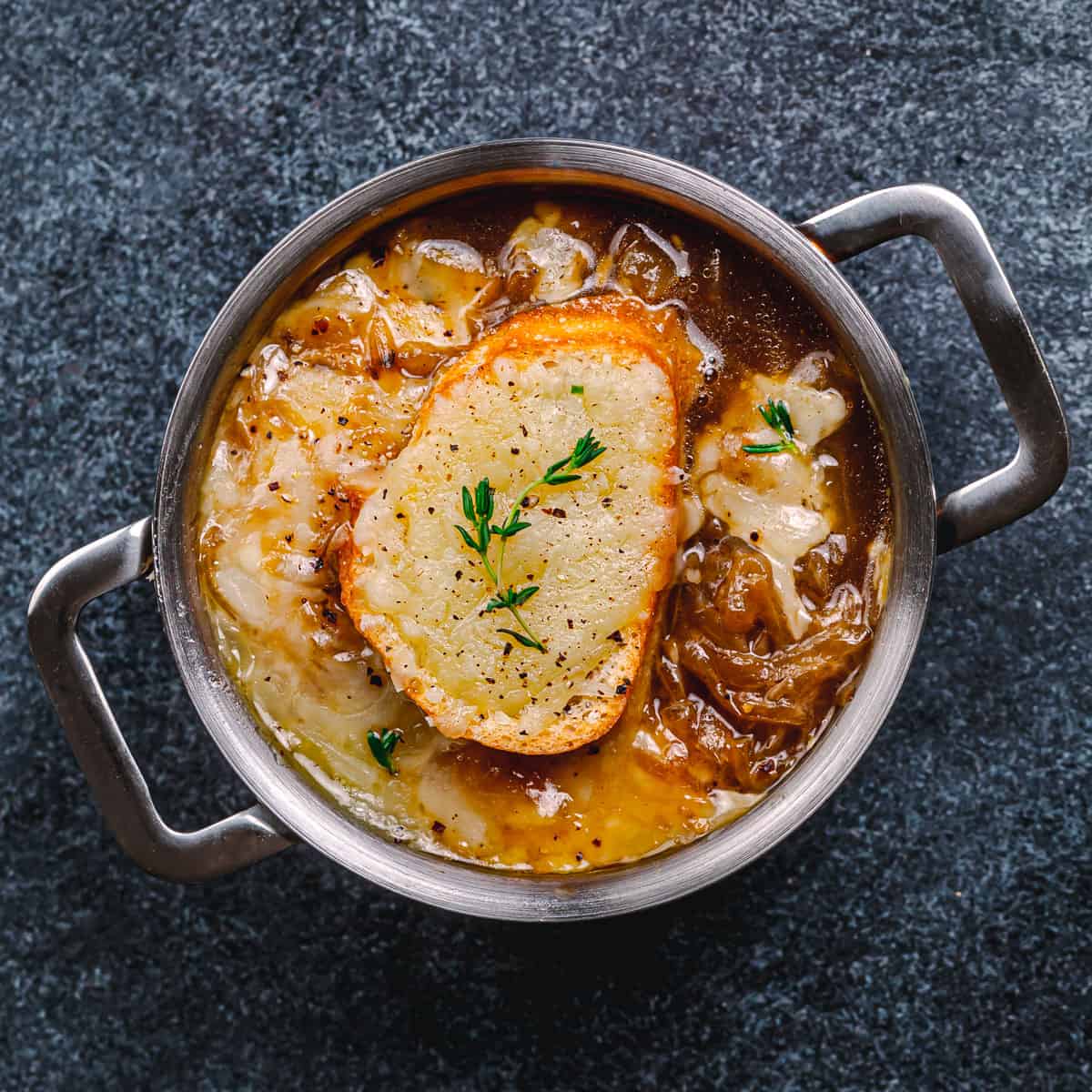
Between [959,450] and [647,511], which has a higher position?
[647,511]

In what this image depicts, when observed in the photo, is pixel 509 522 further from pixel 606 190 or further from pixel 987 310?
pixel 987 310

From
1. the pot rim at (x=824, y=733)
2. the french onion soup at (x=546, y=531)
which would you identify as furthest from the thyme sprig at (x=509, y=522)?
the pot rim at (x=824, y=733)

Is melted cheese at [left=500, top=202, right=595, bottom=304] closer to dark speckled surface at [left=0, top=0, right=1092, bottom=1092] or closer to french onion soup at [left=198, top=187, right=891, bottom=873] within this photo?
french onion soup at [left=198, top=187, right=891, bottom=873]

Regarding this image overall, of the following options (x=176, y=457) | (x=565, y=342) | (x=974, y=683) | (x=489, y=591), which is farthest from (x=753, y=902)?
(x=176, y=457)

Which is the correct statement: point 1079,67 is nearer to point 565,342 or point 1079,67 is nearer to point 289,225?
point 565,342

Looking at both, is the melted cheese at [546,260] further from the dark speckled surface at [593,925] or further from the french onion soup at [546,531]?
the dark speckled surface at [593,925]
